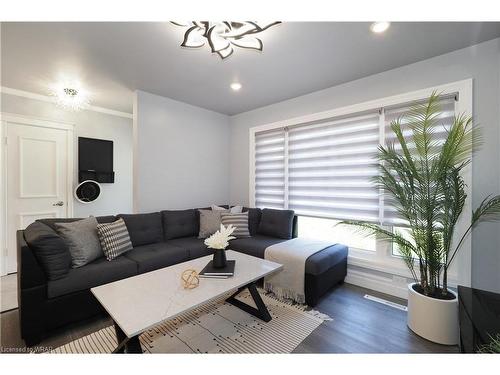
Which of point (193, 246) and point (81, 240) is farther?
point (193, 246)

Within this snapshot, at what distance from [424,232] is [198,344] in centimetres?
206

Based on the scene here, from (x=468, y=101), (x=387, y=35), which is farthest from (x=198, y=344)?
(x=468, y=101)

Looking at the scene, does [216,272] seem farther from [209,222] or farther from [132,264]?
[209,222]

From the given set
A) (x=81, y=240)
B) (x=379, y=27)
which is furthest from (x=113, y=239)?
(x=379, y=27)

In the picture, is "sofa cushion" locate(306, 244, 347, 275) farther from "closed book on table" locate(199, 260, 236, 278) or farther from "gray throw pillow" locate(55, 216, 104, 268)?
"gray throw pillow" locate(55, 216, 104, 268)

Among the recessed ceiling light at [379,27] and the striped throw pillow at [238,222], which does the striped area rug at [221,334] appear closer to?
the striped throw pillow at [238,222]

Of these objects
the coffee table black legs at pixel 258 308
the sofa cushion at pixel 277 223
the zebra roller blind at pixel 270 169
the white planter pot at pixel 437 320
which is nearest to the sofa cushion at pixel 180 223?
the sofa cushion at pixel 277 223

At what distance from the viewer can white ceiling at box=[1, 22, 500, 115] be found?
1886mm

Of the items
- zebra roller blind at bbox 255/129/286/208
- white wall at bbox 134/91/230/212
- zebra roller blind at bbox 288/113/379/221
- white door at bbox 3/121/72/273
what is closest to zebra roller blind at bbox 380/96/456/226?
zebra roller blind at bbox 288/113/379/221

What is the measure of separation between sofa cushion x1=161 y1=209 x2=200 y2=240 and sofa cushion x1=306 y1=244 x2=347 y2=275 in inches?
71.0

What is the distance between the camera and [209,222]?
332cm

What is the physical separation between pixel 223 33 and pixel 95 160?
10.9ft

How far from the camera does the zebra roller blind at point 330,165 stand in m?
2.64
